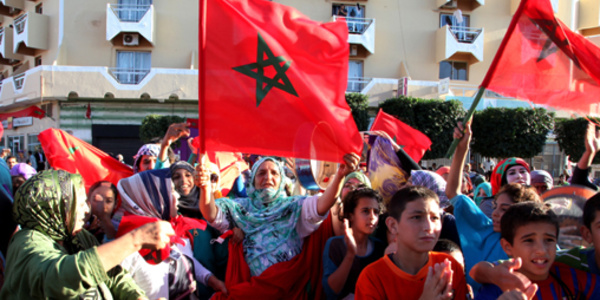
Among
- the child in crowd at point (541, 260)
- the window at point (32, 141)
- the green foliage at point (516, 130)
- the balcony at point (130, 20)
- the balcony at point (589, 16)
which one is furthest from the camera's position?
the balcony at point (589, 16)

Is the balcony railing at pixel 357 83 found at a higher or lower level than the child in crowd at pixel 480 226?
higher

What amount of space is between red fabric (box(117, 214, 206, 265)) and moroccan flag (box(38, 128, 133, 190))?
7.25 ft

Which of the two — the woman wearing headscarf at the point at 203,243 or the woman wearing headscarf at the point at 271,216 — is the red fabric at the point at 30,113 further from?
the woman wearing headscarf at the point at 271,216

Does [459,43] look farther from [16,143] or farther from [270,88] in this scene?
[16,143]

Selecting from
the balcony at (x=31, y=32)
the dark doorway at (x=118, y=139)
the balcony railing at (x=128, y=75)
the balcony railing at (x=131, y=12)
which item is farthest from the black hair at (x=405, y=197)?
the balcony at (x=31, y=32)

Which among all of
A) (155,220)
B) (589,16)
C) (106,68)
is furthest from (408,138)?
(589,16)

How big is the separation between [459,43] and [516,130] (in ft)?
20.3

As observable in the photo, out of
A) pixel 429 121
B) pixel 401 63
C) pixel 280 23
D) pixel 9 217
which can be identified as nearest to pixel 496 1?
pixel 401 63

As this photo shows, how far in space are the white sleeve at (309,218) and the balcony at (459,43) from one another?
61.7 ft

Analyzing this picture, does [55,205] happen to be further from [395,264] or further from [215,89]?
[395,264]

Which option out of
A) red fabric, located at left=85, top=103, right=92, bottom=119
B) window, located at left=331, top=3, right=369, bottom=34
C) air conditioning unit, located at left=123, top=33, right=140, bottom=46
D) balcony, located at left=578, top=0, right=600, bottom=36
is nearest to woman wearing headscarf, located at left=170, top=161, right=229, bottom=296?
red fabric, located at left=85, top=103, right=92, bottom=119

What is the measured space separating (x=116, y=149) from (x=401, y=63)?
1359 centimetres

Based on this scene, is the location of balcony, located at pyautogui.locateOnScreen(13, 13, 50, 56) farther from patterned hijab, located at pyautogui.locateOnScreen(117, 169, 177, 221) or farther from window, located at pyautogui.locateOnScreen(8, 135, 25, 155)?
patterned hijab, located at pyautogui.locateOnScreen(117, 169, 177, 221)

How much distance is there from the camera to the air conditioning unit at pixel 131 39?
61.1 feet
